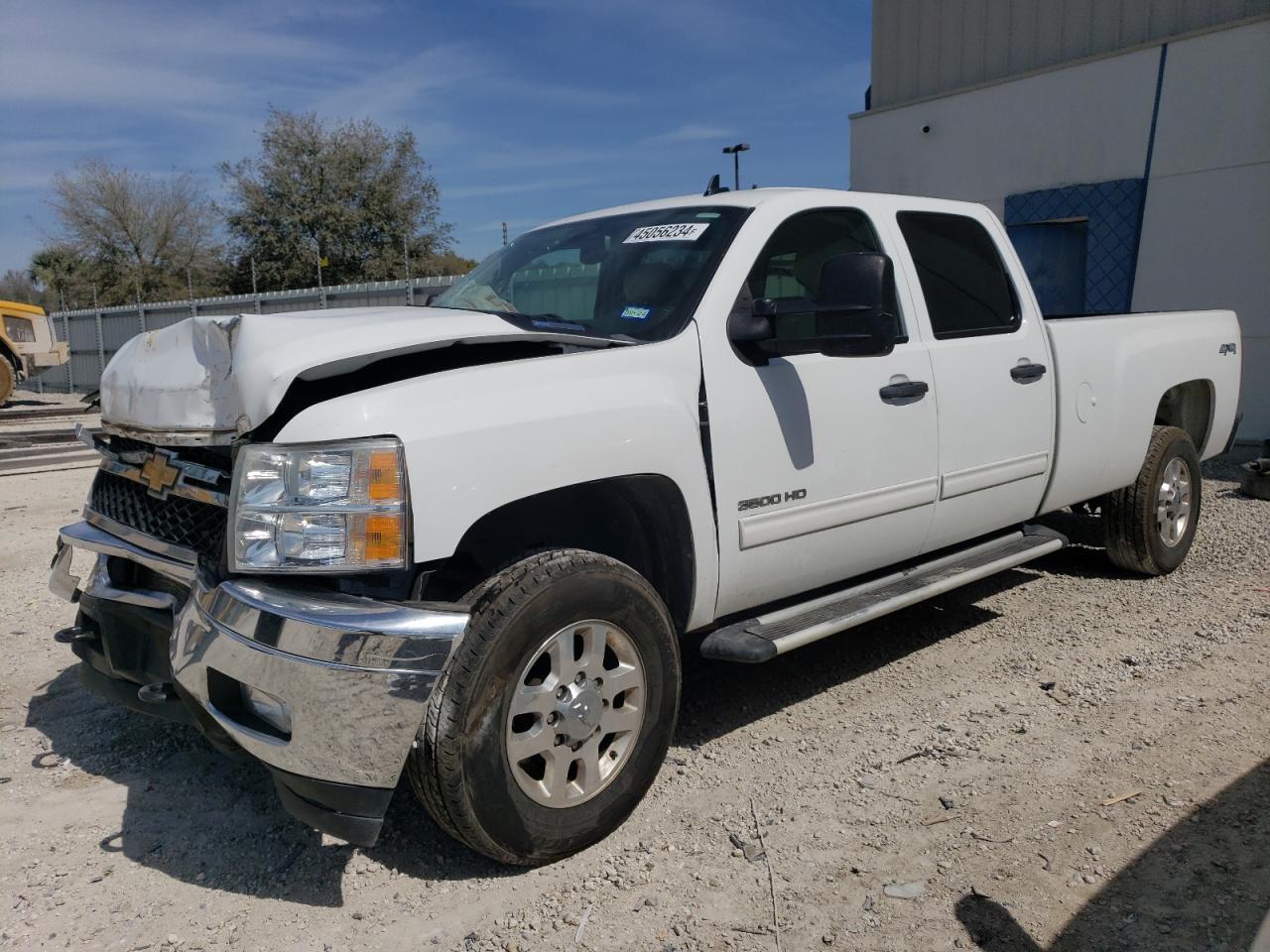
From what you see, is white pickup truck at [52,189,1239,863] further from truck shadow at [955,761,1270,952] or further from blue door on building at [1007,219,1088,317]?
blue door on building at [1007,219,1088,317]

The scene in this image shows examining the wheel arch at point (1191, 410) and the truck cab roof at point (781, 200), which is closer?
the truck cab roof at point (781, 200)

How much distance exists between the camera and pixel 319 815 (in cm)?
259

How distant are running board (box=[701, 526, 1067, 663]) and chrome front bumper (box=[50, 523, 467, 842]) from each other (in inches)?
43.7

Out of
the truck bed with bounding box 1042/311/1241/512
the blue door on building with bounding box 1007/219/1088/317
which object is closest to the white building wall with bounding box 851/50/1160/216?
the blue door on building with bounding box 1007/219/1088/317

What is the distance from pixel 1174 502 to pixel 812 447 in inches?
133

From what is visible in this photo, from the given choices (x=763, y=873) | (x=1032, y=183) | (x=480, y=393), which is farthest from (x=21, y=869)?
(x=1032, y=183)

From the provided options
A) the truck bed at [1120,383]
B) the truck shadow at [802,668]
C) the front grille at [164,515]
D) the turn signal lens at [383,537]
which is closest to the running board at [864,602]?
the truck bed at [1120,383]

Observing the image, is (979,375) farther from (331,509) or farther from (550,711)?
(331,509)

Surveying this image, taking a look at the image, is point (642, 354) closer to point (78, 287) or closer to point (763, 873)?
point (763, 873)

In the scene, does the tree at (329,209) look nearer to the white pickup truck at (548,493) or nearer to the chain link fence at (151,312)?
the chain link fence at (151,312)

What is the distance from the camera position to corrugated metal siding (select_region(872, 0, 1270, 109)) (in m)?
10.1

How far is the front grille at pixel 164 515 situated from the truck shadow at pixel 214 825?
25.9 inches

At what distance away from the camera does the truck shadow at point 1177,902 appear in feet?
8.31

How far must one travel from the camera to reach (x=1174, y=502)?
5.86 metres
